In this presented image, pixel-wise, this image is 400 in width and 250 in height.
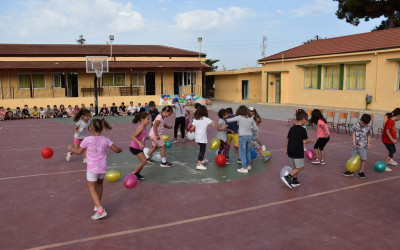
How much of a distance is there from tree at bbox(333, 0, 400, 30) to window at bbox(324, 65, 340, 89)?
1222cm

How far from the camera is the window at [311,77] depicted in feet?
88.7

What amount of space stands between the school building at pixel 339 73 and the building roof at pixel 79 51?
8.99 m

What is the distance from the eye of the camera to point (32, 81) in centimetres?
3016

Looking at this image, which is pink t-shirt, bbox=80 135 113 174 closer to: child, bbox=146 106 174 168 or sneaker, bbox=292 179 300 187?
child, bbox=146 106 174 168

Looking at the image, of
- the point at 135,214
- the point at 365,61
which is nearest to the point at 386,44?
the point at 365,61

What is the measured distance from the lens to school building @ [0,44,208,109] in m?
29.1

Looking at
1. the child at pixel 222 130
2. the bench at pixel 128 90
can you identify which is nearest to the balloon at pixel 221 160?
the child at pixel 222 130

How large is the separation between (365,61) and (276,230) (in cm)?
2091

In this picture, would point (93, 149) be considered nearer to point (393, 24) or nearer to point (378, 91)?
point (378, 91)

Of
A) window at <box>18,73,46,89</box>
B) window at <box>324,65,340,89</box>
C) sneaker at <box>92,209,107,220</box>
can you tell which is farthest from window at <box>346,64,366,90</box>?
window at <box>18,73,46,89</box>

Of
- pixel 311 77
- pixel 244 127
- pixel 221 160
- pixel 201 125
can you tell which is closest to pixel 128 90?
pixel 311 77

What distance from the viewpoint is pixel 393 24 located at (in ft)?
109

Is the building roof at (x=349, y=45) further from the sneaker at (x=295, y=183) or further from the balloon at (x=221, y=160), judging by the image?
the sneaker at (x=295, y=183)

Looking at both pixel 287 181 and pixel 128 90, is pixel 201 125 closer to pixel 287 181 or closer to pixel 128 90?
pixel 287 181
